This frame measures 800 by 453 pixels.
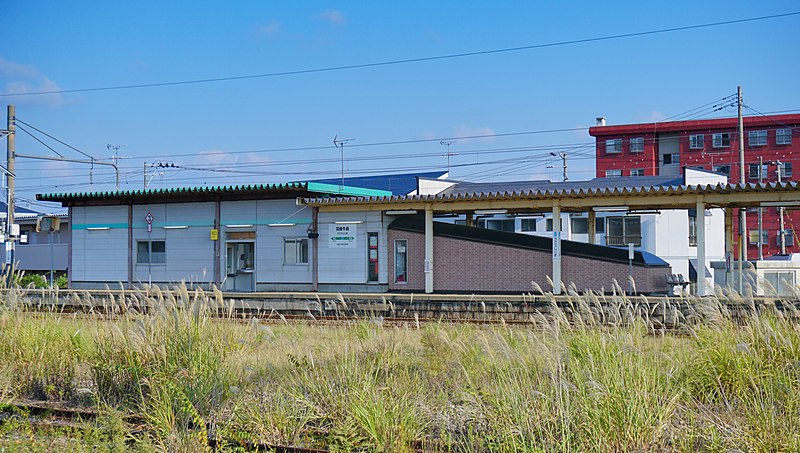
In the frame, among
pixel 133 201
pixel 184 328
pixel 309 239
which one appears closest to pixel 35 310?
pixel 184 328

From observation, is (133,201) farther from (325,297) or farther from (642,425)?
(642,425)

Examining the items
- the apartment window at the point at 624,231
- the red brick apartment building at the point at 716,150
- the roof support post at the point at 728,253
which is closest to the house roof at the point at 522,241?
the roof support post at the point at 728,253

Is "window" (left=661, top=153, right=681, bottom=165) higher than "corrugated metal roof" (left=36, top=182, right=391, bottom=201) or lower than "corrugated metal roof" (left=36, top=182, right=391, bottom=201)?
higher

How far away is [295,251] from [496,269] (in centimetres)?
687

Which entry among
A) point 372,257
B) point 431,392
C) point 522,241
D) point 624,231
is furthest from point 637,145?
point 431,392

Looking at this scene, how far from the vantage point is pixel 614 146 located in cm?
6550

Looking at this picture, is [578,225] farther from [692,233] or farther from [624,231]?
[692,233]

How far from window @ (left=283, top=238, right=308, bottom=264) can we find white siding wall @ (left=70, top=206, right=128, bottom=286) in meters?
6.72

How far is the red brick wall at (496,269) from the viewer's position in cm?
2441

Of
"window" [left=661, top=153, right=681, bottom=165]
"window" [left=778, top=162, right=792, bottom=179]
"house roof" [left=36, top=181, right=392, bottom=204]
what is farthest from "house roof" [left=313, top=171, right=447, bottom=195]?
"window" [left=778, top=162, right=792, bottom=179]

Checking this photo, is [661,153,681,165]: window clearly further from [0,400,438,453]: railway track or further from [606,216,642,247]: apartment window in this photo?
[0,400,438,453]: railway track

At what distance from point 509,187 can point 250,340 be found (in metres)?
29.5

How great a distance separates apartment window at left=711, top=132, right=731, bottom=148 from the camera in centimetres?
6191

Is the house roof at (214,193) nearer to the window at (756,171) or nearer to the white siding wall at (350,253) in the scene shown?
the white siding wall at (350,253)
